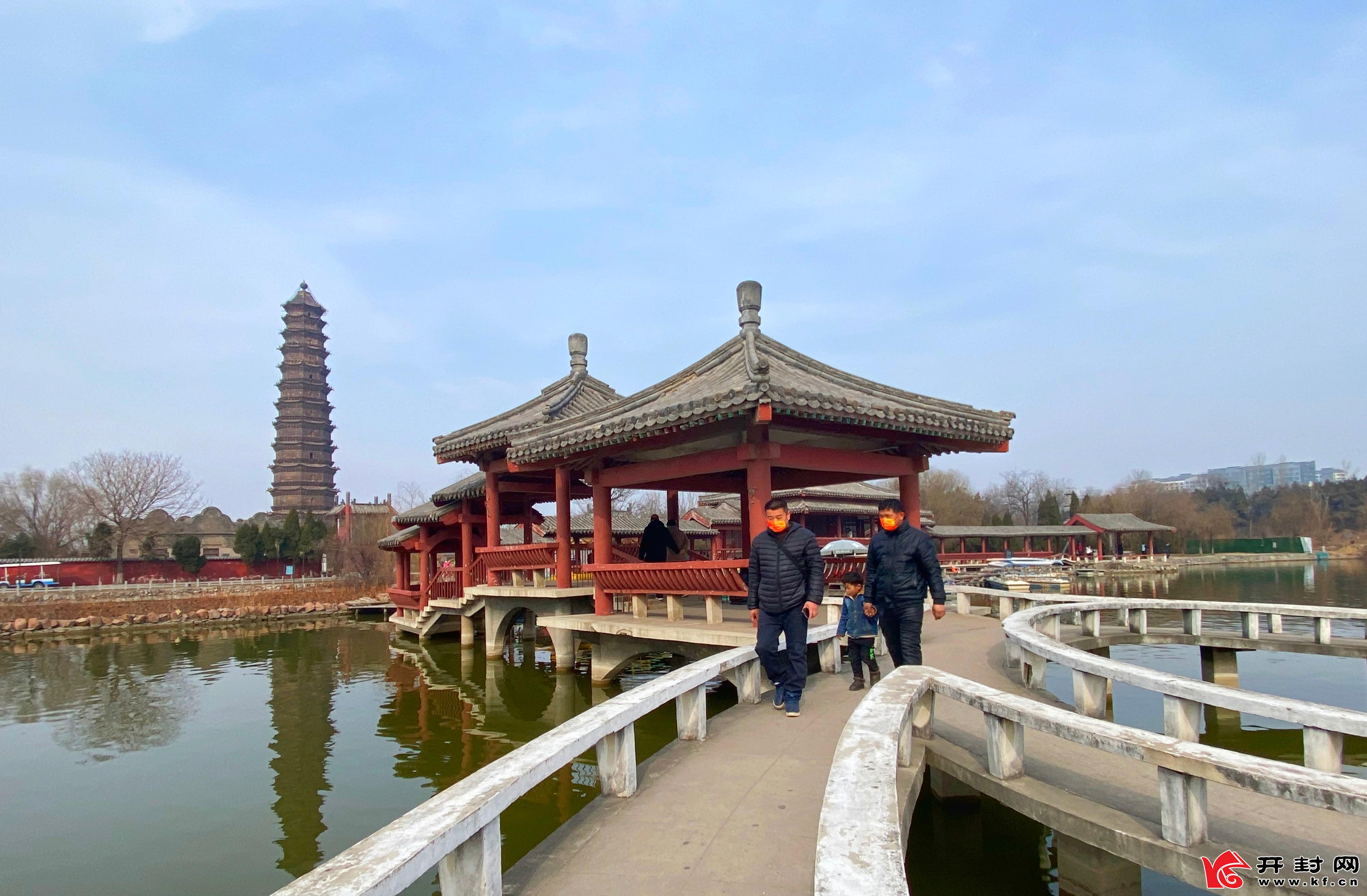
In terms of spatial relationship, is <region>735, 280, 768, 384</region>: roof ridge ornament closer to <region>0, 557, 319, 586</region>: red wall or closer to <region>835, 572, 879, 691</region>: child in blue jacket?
<region>835, 572, 879, 691</region>: child in blue jacket

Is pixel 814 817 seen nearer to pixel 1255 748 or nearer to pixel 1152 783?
pixel 1152 783

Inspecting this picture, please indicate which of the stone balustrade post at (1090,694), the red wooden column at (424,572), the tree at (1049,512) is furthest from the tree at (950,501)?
the stone balustrade post at (1090,694)

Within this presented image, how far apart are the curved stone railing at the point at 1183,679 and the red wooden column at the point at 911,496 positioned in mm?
A: 2218

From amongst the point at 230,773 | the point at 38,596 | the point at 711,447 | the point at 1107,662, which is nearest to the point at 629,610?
the point at 711,447

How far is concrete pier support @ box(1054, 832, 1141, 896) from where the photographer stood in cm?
400

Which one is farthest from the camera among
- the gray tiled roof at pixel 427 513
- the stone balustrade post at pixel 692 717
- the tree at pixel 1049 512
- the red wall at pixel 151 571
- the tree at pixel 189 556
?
the tree at pixel 1049 512

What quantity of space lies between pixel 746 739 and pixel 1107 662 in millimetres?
2583

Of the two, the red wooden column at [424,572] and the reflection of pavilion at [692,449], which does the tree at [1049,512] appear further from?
the reflection of pavilion at [692,449]

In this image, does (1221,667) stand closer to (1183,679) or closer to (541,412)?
(1183,679)

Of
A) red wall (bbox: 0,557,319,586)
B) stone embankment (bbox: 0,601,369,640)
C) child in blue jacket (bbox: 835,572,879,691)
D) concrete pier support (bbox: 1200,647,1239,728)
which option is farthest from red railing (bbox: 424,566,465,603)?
red wall (bbox: 0,557,319,586)

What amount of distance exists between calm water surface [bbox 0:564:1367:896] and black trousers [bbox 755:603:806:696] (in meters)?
1.47

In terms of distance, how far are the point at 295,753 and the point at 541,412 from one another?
7321 millimetres

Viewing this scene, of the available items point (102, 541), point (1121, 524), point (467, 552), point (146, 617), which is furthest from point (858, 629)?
point (1121, 524)

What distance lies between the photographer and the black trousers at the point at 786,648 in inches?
217
